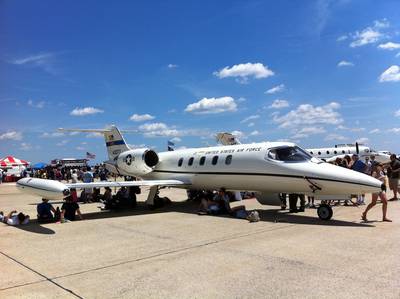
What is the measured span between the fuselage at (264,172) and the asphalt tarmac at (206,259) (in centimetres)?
105

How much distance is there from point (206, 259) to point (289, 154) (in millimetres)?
6382

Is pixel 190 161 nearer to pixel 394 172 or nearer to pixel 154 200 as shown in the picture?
pixel 154 200

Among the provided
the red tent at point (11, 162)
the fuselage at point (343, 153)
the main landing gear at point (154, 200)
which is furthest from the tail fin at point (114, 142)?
the red tent at point (11, 162)

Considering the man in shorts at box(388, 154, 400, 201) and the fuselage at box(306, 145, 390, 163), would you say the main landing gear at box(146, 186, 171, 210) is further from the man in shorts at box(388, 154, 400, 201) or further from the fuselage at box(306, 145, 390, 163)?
the fuselage at box(306, 145, 390, 163)

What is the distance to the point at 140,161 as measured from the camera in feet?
60.1

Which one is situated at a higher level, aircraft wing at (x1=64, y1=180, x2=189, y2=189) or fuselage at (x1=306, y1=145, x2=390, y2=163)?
fuselage at (x1=306, y1=145, x2=390, y2=163)

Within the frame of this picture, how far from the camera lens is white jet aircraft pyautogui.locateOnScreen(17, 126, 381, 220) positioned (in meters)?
11.3

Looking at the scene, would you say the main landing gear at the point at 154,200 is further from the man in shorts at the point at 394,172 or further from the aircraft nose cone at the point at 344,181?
the man in shorts at the point at 394,172

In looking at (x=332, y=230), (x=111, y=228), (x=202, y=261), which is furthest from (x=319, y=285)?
(x=111, y=228)

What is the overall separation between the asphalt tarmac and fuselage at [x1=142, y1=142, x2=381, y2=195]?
1051 mm

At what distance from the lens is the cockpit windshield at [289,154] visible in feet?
40.9

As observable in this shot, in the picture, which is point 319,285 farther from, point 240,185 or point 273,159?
point 240,185

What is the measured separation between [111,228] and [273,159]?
5.56 m

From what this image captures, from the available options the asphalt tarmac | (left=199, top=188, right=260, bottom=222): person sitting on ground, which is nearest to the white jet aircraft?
(left=199, top=188, right=260, bottom=222): person sitting on ground
